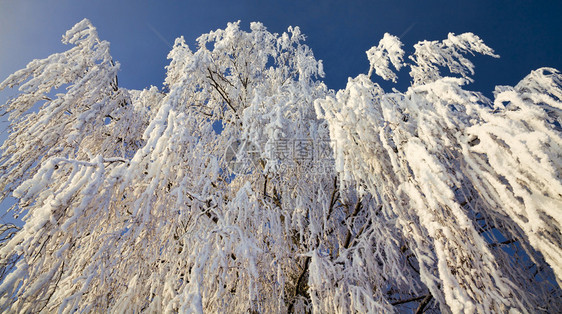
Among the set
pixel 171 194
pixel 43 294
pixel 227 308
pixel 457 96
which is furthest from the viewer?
pixel 227 308

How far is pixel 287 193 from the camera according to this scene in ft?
10.0

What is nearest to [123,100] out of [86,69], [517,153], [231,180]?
[86,69]

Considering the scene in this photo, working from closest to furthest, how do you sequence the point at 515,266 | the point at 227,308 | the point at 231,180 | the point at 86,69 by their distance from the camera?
1. the point at 515,266
2. the point at 227,308
3. the point at 86,69
4. the point at 231,180

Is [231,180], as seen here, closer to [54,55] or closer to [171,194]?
[171,194]

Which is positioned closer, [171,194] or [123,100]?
[171,194]

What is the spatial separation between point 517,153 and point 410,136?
0.50 meters

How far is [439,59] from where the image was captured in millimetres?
2797

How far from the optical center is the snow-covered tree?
3.71 ft

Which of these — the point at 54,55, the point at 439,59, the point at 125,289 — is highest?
the point at 439,59

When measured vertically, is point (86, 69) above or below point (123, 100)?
above

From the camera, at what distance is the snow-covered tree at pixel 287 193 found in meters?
1.13

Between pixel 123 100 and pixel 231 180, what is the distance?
1.73m

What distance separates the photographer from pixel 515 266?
166cm

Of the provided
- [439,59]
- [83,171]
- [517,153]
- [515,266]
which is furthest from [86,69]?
[515,266]
